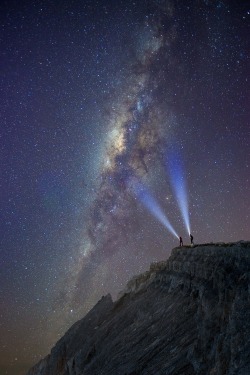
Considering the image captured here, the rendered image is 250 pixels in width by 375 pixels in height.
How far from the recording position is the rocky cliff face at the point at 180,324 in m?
13.6

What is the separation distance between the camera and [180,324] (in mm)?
19016

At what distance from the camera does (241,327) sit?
42.2 ft

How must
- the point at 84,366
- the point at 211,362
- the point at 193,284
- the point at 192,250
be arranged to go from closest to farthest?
the point at 211,362, the point at 193,284, the point at 192,250, the point at 84,366

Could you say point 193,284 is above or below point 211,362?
above

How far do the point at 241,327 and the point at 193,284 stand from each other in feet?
27.0

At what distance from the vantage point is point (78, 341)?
3444 centimetres

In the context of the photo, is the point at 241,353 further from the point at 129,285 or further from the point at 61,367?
the point at 61,367

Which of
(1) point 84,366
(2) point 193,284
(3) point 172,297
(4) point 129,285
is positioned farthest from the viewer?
(4) point 129,285

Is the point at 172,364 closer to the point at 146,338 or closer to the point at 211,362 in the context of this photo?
the point at 211,362

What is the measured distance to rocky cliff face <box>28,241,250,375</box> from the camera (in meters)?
13.6

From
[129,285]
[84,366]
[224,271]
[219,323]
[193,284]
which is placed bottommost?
[219,323]

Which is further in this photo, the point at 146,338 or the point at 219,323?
the point at 146,338

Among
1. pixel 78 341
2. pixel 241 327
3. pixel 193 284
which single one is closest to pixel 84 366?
pixel 78 341

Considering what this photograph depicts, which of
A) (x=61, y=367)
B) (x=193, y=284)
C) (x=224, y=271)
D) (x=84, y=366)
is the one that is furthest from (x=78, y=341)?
(x=224, y=271)
